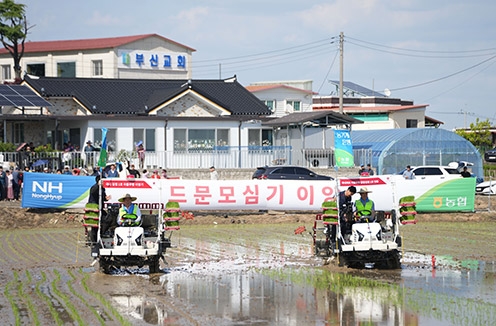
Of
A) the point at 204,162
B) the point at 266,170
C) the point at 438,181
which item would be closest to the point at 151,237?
the point at 438,181

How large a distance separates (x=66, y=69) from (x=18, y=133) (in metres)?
34.6

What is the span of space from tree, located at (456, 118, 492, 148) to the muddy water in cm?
6369

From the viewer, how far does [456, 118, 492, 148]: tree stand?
271ft

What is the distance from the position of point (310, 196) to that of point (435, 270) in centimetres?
1376

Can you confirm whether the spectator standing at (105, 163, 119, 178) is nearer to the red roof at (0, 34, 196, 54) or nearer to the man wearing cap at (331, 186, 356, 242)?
the man wearing cap at (331, 186, 356, 242)

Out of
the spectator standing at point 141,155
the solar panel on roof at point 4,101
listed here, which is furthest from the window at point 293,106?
the solar panel on roof at point 4,101

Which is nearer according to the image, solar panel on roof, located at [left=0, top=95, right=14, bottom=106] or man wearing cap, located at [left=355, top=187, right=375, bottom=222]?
man wearing cap, located at [left=355, top=187, right=375, bottom=222]

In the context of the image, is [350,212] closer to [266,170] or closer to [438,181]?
[438,181]

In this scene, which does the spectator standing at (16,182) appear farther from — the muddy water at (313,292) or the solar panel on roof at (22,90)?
the muddy water at (313,292)

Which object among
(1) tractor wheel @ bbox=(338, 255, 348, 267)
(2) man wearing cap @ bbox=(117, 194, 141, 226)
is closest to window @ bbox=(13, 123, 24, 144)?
(2) man wearing cap @ bbox=(117, 194, 141, 226)

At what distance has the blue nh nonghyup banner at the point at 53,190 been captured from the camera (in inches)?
1272

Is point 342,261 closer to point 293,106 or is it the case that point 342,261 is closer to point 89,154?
point 89,154

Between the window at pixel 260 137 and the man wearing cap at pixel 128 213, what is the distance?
104 ft

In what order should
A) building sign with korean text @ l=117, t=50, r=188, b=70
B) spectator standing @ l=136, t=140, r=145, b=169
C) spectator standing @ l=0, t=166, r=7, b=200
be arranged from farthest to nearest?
building sign with korean text @ l=117, t=50, r=188, b=70, spectator standing @ l=136, t=140, r=145, b=169, spectator standing @ l=0, t=166, r=7, b=200
